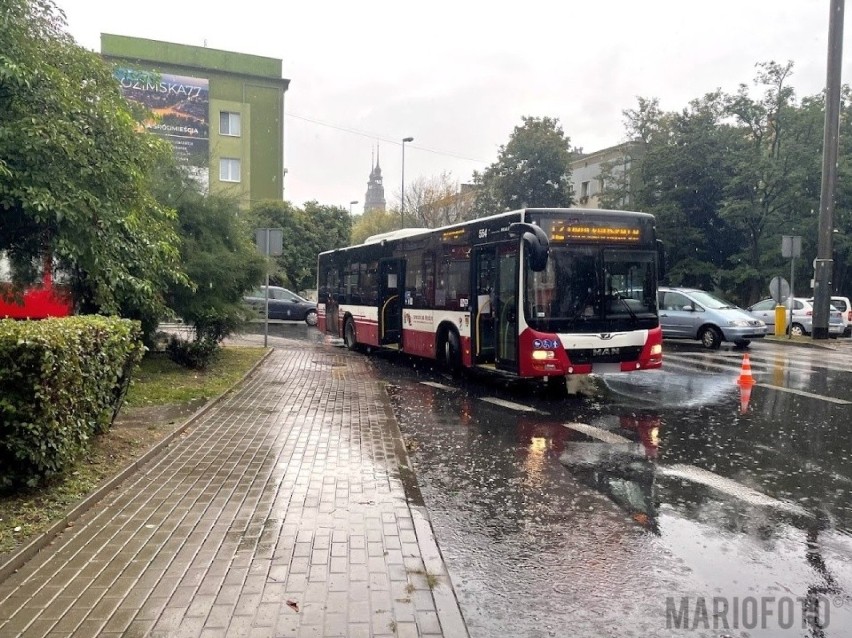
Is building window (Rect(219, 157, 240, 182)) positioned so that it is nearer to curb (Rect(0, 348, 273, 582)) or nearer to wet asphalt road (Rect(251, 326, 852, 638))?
wet asphalt road (Rect(251, 326, 852, 638))

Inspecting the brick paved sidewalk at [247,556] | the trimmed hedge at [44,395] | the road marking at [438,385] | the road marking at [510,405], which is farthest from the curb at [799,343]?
the trimmed hedge at [44,395]

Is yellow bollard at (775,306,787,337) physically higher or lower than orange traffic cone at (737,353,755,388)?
higher

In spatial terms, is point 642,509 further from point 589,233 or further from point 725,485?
point 589,233

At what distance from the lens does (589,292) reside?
10.9 meters

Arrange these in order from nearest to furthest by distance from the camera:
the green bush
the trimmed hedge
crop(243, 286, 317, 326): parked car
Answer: the trimmed hedge → the green bush → crop(243, 286, 317, 326): parked car

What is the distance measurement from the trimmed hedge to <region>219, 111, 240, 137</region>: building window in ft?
141

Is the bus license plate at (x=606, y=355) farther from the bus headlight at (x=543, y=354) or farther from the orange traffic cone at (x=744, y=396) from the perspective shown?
the orange traffic cone at (x=744, y=396)

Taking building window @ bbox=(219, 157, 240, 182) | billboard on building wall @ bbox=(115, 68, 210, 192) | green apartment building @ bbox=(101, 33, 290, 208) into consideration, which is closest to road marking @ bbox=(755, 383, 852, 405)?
green apartment building @ bbox=(101, 33, 290, 208)

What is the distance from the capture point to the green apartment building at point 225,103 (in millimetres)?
44031

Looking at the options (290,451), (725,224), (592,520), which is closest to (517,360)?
(290,451)

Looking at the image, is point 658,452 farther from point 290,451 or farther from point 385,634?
point 385,634

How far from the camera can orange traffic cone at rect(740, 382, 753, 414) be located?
33.4ft

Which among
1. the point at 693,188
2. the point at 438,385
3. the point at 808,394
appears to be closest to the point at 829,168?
the point at 693,188

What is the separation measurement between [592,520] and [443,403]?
555 centimetres
